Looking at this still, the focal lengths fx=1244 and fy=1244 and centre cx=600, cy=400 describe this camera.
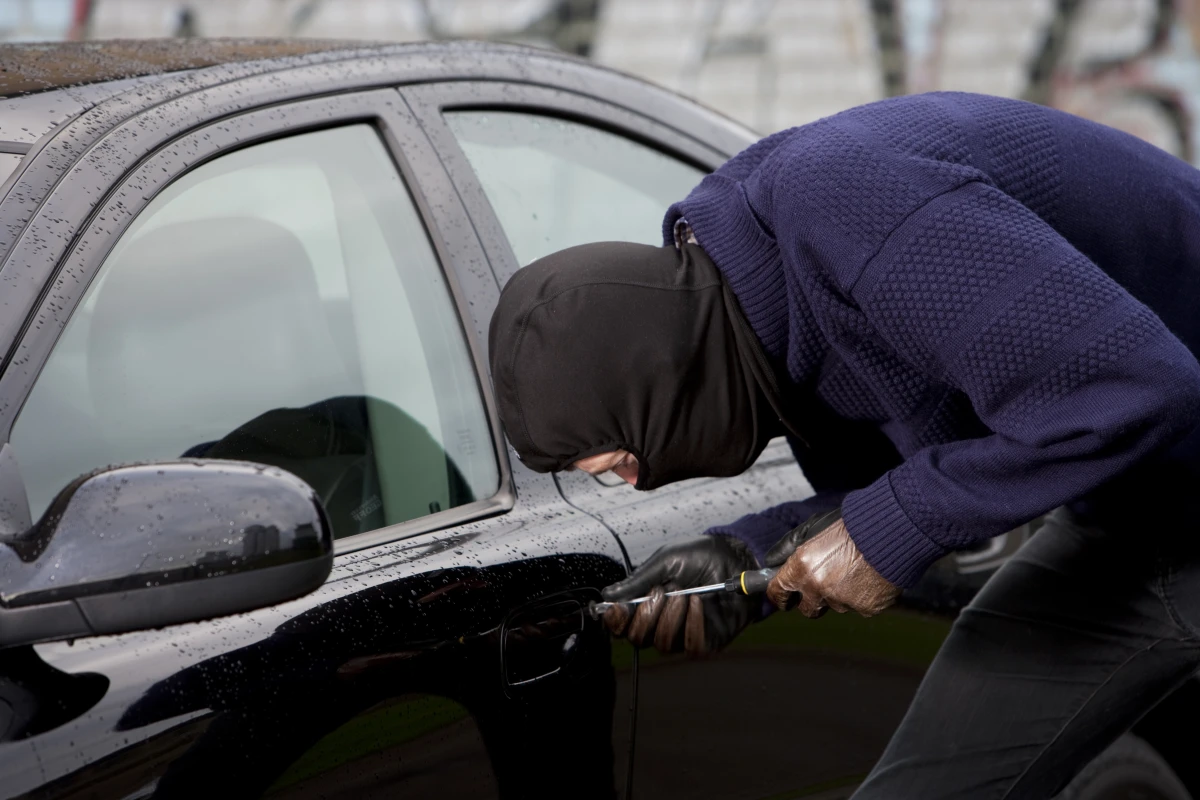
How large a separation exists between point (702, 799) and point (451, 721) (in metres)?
0.51

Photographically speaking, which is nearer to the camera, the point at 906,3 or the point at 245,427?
the point at 245,427

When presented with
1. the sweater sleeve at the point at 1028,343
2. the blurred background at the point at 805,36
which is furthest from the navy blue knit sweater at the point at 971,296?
the blurred background at the point at 805,36

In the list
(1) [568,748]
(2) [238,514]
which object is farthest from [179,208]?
(1) [568,748]

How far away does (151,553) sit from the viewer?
1192mm

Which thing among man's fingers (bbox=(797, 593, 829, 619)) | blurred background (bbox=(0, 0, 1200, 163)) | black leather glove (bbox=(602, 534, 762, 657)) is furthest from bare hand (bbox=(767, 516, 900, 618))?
blurred background (bbox=(0, 0, 1200, 163))

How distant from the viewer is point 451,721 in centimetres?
156

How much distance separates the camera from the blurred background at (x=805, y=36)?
8469mm

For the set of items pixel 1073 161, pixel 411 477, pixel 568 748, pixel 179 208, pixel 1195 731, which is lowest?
pixel 1195 731

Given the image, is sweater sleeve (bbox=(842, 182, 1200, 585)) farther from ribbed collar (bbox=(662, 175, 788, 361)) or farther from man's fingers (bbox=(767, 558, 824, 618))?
man's fingers (bbox=(767, 558, 824, 618))

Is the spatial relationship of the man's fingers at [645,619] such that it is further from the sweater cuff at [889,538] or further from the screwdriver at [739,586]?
the sweater cuff at [889,538]

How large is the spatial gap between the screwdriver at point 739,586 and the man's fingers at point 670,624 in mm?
12

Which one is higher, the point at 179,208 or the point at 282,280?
the point at 179,208

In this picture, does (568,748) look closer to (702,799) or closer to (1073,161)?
(702,799)

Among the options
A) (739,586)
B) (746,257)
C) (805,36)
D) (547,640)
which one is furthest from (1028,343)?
(805,36)
